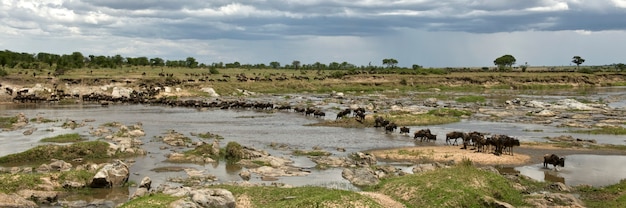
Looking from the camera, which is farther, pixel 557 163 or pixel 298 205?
pixel 557 163

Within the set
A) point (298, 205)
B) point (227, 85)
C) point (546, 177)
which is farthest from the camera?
point (227, 85)

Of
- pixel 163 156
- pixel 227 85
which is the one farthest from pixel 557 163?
pixel 227 85

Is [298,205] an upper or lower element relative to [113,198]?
upper

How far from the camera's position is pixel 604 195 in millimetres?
19312

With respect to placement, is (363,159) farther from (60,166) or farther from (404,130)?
(60,166)

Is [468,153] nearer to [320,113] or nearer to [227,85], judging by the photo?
[320,113]

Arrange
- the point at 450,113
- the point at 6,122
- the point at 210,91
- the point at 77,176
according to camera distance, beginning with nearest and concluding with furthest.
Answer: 1. the point at 77,176
2. the point at 6,122
3. the point at 450,113
4. the point at 210,91

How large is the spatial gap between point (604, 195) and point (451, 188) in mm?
6083

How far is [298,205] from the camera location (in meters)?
14.8

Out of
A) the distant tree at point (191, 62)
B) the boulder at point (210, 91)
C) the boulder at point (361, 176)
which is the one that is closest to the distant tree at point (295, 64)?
the distant tree at point (191, 62)

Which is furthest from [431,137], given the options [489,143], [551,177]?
[551,177]

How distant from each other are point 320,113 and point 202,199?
35.2 meters

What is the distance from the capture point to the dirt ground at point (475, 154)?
27.3 m

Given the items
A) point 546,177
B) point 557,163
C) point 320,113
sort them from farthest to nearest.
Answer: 1. point 320,113
2. point 557,163
3. point 546,177
